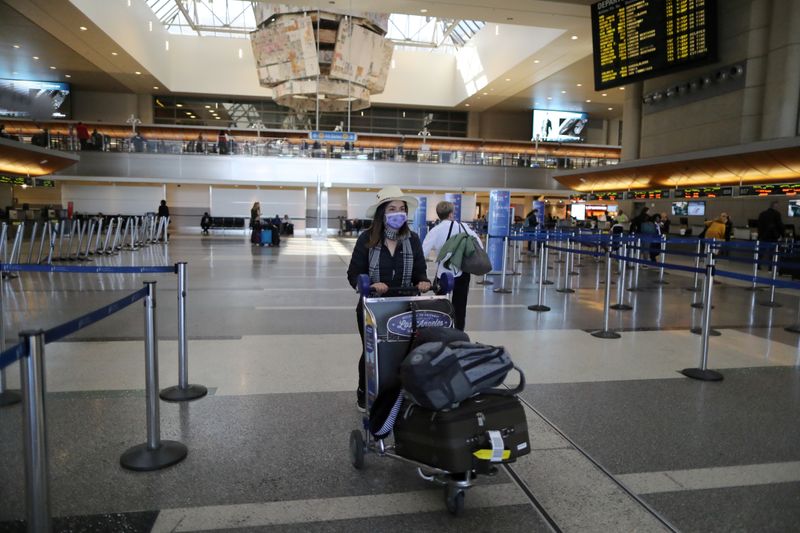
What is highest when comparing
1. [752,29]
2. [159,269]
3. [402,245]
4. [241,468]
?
[752,29]

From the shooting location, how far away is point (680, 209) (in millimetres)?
20844

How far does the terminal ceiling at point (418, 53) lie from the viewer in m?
21.4

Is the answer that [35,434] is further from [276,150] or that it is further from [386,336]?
[276,150]

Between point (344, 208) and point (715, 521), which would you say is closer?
point (715, 521)

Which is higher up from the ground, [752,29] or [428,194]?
[752,29]

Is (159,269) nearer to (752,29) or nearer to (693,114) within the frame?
(752,29)

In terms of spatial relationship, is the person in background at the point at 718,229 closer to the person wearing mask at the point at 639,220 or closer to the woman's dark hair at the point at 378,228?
the person wearing mask at the point at 639,220

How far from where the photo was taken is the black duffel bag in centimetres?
256

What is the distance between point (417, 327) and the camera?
10.5 feet

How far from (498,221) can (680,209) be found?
10.2 metres

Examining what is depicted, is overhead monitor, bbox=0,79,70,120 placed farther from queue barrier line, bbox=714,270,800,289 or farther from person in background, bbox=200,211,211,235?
queue barrier line, bbox=714,270,800,289

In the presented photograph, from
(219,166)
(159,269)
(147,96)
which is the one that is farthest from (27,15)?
(159,269)

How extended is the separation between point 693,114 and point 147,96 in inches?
1445

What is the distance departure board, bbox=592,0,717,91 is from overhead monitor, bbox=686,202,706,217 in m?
5.33
